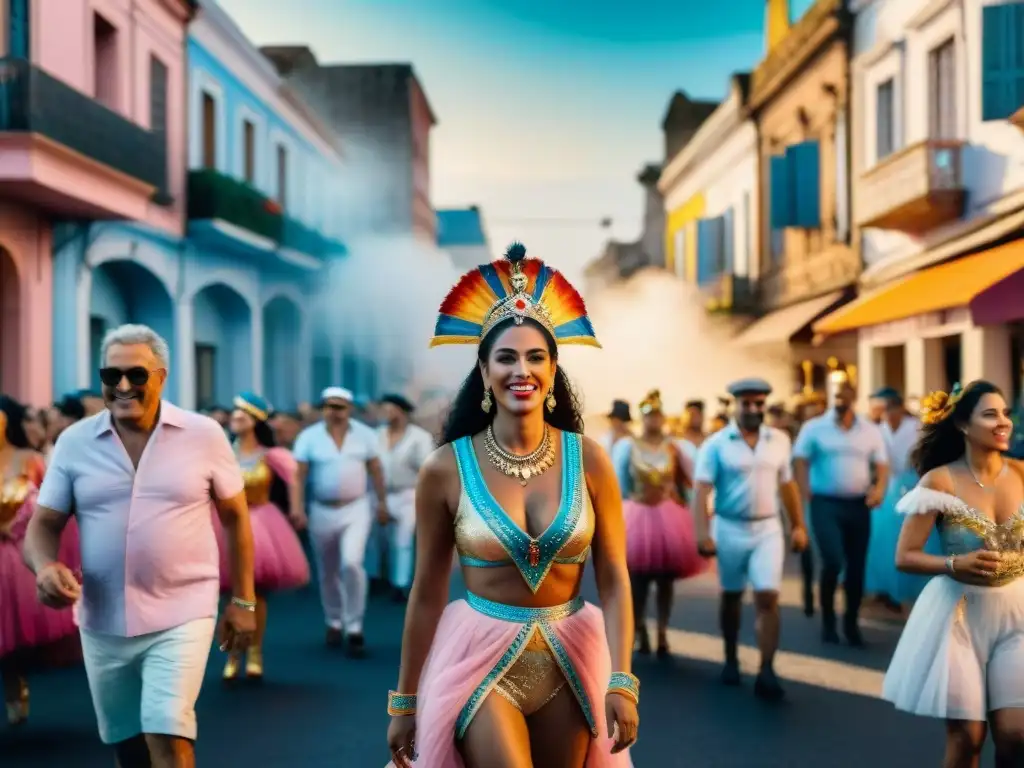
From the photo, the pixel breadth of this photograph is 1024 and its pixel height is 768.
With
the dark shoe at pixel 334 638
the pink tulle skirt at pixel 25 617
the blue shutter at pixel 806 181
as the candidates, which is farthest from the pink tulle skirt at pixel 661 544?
the blue shutter at pixel 806 181

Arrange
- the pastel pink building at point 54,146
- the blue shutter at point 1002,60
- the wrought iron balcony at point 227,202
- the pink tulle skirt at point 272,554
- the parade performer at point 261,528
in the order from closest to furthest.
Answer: the parade performer at point 261,528 → the pink tulle skirt at point 272,554 → the pastel pink building at point 54,146 → the blue shutter at point 1002,60 → the wrought iron balcony at point 227,202

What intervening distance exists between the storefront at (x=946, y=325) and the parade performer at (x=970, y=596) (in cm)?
845

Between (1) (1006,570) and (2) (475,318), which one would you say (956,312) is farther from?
(2) (475,318)

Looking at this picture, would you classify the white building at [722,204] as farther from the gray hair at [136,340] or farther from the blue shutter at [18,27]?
the gray hair at [136,340]

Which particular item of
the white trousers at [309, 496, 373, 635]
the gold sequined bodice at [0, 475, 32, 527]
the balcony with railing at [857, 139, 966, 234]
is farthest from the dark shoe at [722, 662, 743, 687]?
the balcony with railing at [857, 139, 966, 234]

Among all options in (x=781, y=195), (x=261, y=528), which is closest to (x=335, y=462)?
(x=261, y=528)

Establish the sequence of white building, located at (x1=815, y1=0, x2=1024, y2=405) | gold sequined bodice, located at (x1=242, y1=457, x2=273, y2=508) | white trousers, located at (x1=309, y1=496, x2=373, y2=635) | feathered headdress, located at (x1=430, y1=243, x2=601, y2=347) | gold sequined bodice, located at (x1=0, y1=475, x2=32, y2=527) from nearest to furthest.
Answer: feathered headdress, located at (x1=430, y1=243, x2=601, y2=347)
gold sequined bodice, located at (x1=0, y1=475, x2=32, y2=527)
gold sequined bodice, located at (x1=242, y1=457, x2=273, y2=508)
white trousers, located at (x1=309, y1=496, x2=373, y2=635)
white building, located at (x1=815, y1=0, x2=1024, y2=405)

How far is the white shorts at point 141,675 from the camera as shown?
187 inches

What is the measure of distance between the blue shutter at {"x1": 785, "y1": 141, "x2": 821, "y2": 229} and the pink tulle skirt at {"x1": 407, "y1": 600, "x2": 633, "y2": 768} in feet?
74.1

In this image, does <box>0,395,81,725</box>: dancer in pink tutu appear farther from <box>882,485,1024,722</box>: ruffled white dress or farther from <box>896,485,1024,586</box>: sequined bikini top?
<box>896,485,1024,586</box>: sequined bikini top

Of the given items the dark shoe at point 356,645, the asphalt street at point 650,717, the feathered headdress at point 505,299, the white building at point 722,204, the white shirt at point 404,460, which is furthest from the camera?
the white building at point 722,204

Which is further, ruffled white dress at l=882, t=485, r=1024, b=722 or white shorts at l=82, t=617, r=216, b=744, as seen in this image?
ruffled white dress at l=882, t=485, r=1024, b=722

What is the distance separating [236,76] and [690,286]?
1840cm

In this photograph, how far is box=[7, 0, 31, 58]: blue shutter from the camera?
16.1 meters
